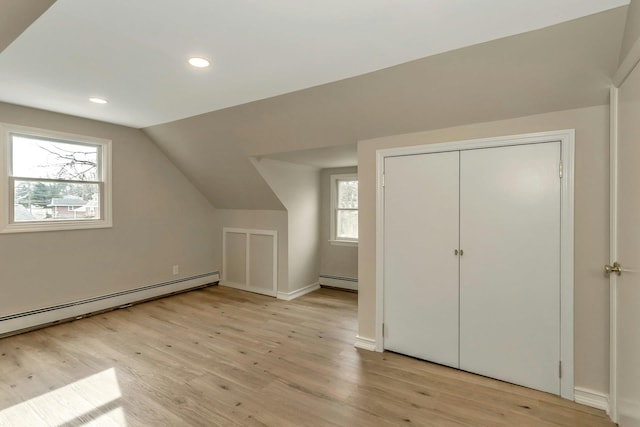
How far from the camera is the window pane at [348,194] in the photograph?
5.08 m

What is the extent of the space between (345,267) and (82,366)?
344cm

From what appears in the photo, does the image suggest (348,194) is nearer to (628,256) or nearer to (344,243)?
(344,243)

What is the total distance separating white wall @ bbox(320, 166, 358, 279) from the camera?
5.04 meters

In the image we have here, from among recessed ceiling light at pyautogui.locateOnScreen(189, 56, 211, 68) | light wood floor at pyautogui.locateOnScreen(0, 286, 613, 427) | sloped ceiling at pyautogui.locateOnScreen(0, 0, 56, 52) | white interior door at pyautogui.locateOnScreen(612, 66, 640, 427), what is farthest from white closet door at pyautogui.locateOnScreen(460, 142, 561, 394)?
sloped ceiling at pyautogui.locateOnScreen(0, 0, 56, 52)

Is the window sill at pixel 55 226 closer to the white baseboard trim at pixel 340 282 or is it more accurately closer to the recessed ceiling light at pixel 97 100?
the recessed ceiling light at pixel 97 100

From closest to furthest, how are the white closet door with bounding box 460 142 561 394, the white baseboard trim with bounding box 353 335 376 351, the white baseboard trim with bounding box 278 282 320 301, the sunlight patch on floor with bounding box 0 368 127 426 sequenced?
the sunlight patch on floor with bounding box 0 368 127 426 → the white closet door with bounding box 460 142 561 394 → the white baseboard trim with bounding box 353 335 376 351 → the white baseboard trim with bounding box 278 282 320 301

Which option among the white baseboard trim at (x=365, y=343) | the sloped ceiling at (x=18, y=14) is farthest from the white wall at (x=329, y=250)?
the sloped ceiling at (x=18, y=14)

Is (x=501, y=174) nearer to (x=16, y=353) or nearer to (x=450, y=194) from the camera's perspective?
(x=450, y=194)

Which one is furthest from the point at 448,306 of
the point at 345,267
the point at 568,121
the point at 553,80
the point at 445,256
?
the point at 345,267

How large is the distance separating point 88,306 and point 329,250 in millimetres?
3285

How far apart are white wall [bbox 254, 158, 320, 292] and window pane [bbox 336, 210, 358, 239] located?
0.35 meters

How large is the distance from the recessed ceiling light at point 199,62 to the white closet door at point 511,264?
204cm

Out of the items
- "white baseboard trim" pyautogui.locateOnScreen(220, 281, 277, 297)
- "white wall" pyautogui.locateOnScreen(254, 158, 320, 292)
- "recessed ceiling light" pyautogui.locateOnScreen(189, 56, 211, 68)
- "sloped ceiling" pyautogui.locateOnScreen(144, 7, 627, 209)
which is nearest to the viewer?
"sloped ceiling" pyautogui.locateOnScreen(144, 7, 627, 209)

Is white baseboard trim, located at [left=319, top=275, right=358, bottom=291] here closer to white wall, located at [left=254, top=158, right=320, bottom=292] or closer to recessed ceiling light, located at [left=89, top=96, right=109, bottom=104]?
Result: white wall, located at [left=254, top=158, right=320, bottom=292]
